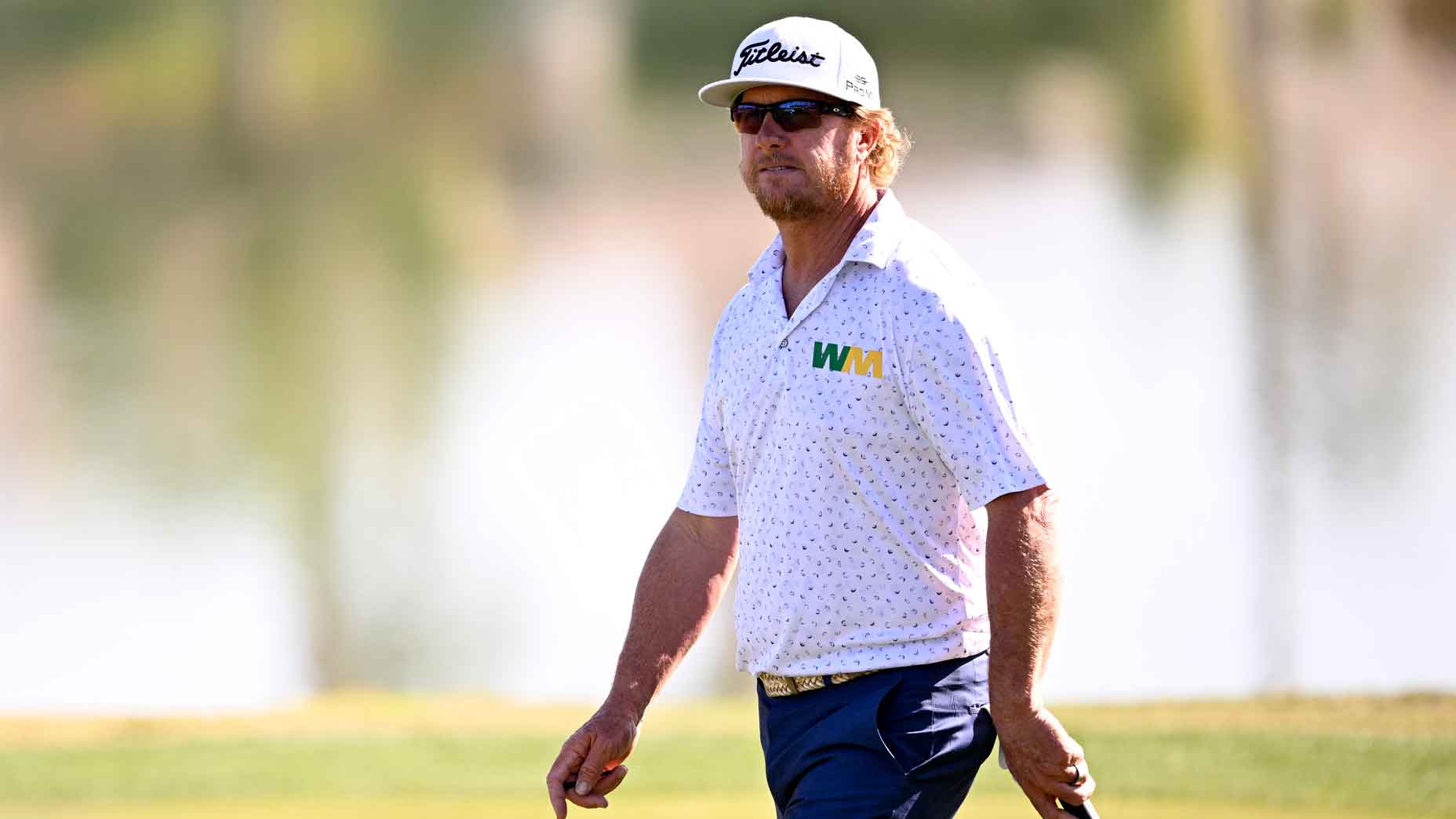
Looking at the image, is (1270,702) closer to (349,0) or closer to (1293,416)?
(1293,416)

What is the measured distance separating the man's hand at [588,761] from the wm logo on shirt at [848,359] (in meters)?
0.60

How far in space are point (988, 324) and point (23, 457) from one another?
7.28 m

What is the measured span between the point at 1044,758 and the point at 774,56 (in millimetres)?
957

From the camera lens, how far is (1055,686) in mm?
6359

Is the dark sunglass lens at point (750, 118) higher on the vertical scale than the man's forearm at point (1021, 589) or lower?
higher

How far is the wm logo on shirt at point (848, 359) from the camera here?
88.6 inches

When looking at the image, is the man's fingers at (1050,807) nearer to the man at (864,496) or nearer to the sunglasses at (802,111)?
the man at (864,496)

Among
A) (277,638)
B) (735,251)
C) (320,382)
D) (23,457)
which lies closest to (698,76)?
(735,251)

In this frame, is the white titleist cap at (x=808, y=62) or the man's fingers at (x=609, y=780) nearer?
the white titleist cap at (x=808, y=62)

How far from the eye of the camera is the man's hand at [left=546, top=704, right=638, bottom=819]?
2492mm

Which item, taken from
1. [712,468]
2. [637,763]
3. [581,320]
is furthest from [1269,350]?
[712,468]

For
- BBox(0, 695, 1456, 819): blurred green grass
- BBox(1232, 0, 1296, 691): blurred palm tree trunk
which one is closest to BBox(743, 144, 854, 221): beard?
BBox(0, 695, 1456, 819): blurred green grass

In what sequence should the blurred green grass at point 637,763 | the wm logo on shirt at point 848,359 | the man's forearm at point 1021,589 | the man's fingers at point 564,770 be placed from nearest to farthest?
the man's forearm at point 1021,589, the wm logo on shirt at point 848,359, the man's fingers at point 564,770, the blurred green grass at point 637,763

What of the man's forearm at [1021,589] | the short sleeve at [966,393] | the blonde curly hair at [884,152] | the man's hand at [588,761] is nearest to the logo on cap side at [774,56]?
the blonde curly hair at [884,152]
